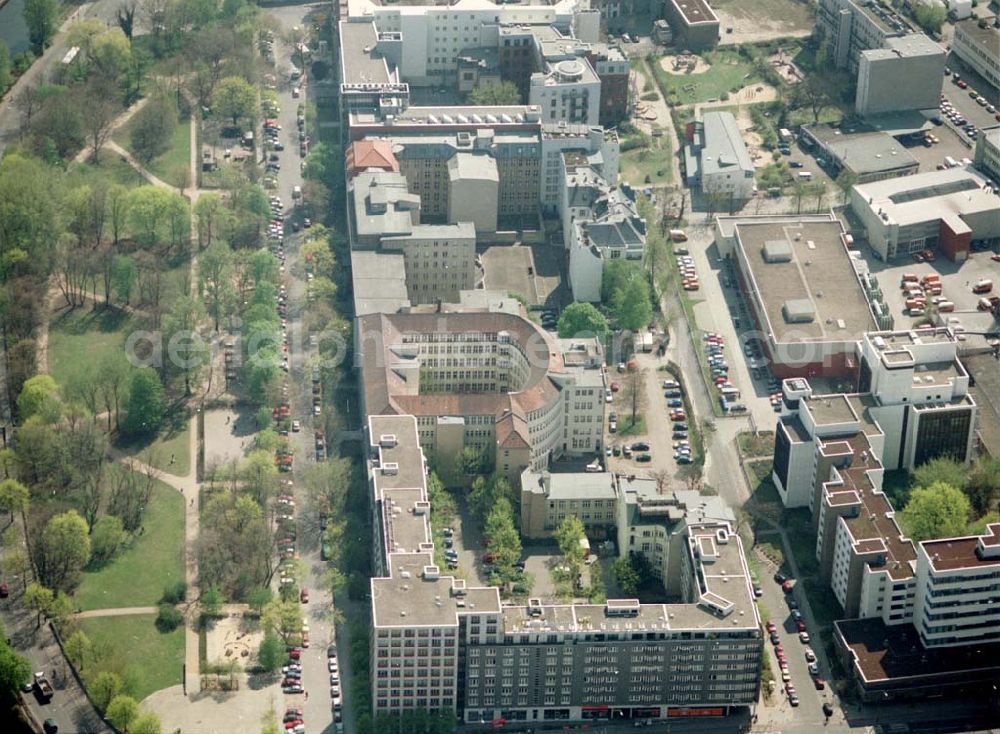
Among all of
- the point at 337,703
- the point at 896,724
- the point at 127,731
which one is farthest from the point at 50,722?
the point at 896,724

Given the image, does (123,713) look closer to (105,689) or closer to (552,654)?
(105,689)

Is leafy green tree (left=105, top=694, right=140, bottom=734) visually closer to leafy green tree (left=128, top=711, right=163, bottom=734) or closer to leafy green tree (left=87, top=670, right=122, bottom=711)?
leafy green tree (left=128, top=711, right=163, bottom=734)

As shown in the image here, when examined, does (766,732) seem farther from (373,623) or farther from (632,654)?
(373,623)

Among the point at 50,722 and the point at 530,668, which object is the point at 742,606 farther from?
the point at 50,722

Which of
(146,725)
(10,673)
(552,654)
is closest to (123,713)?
(146,725)

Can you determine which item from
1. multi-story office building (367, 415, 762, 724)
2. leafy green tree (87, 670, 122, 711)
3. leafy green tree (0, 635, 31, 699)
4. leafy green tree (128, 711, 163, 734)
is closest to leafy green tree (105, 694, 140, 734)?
leafy green tree (128, 711, 163, 734)

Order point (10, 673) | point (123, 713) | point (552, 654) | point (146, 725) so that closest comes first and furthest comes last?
point (146, 725) → point (123, 713) → point (552, 654) → point (10, 673)
